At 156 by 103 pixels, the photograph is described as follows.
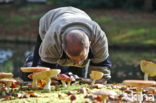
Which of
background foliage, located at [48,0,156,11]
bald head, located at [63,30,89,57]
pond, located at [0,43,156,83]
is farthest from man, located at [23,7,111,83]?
background foliage, located at [48,0,156,11]

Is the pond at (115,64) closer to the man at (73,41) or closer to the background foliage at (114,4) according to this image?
the man at (73,41)

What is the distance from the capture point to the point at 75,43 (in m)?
4.04

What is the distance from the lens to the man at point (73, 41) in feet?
13.5

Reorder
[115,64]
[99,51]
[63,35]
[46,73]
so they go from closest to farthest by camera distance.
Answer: [46,73] → [63,35] → [99,51] → [115,64]

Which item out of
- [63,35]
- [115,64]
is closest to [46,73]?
[63,35]

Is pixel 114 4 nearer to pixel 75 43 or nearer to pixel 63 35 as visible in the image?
pixel 63 35

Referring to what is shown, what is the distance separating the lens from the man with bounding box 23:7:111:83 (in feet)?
13.5

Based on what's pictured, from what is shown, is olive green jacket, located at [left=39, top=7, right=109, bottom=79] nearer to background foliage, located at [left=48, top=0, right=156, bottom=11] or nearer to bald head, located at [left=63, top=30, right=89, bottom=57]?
bald head, located at [left=63, top=30, right=89, bottom=57]

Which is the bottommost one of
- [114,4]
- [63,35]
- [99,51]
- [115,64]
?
[114,4]

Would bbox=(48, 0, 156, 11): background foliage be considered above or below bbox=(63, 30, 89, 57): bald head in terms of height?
below

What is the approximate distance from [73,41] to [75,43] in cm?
3

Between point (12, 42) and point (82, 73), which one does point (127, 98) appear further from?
point (12, 42)

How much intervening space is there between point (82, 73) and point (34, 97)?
2.54m

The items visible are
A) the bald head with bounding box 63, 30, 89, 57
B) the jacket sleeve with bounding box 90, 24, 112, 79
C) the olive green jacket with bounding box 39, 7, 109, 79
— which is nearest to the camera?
the bald head with bounding box 63, 30, 89, 57
